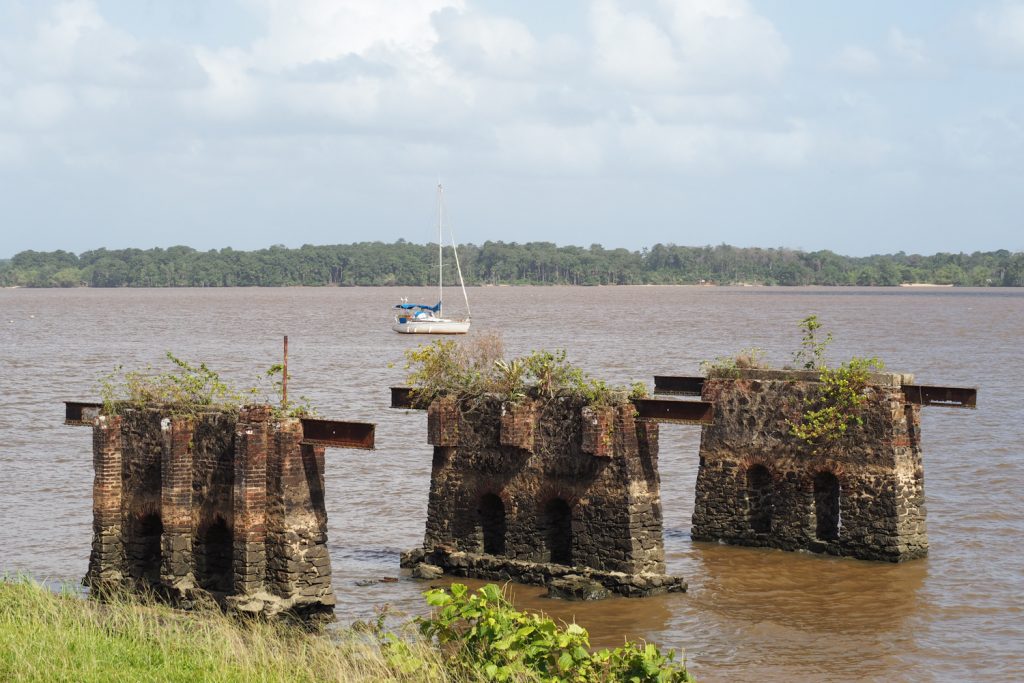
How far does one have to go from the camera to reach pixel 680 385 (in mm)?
29688

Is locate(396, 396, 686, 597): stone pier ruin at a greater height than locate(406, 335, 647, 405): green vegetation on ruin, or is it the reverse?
locate(406, 335, 647, 405): green vegetation on ruin

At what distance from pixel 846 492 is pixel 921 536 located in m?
1.78

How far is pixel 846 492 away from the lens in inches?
1067

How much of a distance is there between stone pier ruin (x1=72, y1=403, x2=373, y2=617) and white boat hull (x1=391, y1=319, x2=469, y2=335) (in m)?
80.5

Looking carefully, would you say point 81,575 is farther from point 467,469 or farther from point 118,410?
point 467,469

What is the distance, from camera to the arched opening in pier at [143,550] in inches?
953

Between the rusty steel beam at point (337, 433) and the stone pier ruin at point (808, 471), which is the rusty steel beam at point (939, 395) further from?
the rusty steel beam at point (337, 433)

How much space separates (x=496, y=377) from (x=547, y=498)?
2.41 metres

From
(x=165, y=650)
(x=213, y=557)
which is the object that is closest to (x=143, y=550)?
(x=213, y=557)

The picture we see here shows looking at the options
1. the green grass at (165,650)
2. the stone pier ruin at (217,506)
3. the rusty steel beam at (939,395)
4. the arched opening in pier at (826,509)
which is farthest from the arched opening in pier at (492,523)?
the rusty steel beam at (939,395)

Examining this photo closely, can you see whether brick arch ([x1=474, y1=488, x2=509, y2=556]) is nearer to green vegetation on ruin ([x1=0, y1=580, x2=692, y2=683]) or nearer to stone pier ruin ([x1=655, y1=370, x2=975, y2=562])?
stone pier ruin ([x1=655, y1=370, x2=975, y2=562])

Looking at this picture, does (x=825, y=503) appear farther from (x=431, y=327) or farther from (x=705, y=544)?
(x=431, y=327)

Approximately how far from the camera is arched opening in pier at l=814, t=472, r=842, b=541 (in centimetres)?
2803

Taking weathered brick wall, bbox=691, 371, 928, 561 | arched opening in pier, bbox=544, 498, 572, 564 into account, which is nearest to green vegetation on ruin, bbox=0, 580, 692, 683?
arched opening in pier, bbox=544, 498, 572, 564
